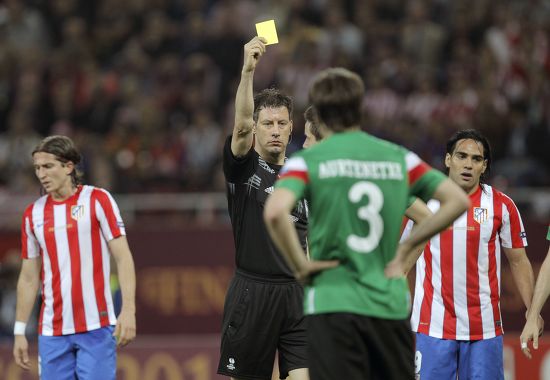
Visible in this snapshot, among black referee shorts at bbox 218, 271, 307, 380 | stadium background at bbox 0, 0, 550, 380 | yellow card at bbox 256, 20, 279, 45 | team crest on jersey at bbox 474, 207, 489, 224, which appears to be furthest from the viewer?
stadium background at bbox 0, 0, 550, 380

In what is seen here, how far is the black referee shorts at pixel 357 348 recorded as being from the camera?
5086 millimetres

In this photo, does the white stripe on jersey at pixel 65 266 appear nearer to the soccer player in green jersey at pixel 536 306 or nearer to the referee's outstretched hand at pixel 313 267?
the referee's outstretched hand at pixel 313 267

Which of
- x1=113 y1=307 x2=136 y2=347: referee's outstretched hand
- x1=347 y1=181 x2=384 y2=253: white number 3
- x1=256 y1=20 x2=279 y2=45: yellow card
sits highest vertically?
x1=256 y1=20 x2=279 y2=45: yellow card

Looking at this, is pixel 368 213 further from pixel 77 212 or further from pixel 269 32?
pixel 77 212

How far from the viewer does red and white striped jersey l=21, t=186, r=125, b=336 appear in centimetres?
762

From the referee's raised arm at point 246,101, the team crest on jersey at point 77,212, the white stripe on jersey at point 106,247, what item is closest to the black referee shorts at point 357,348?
the referee's raised arm at point 246,101

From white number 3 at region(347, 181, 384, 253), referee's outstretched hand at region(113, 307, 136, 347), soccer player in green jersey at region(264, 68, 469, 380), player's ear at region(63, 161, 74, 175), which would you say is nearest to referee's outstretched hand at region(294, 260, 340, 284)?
soccer player in green jersey at region(264, 68, 469, 380)

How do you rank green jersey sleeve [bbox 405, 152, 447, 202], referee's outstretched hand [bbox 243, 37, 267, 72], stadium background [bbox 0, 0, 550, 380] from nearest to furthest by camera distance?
green jersey sleeve [bbox 405, 152, 447, 202], referee's outstretched hand [bbox 243, 37, 267, 72], stadium background [bbox 0, 0, 550, 380]

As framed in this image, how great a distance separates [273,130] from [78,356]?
2.13m

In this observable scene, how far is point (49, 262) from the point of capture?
25.2 feet

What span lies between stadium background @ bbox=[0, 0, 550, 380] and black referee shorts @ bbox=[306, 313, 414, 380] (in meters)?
7.54

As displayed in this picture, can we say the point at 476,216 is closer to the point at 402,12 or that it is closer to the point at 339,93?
the point at 339,93

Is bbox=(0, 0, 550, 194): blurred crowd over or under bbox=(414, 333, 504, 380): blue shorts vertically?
over

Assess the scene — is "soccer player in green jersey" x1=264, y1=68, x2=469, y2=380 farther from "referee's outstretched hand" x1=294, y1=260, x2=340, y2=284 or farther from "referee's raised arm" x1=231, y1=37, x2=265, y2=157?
"referee's raised arm" x1=231, y1=37, x2=265, y2=157
